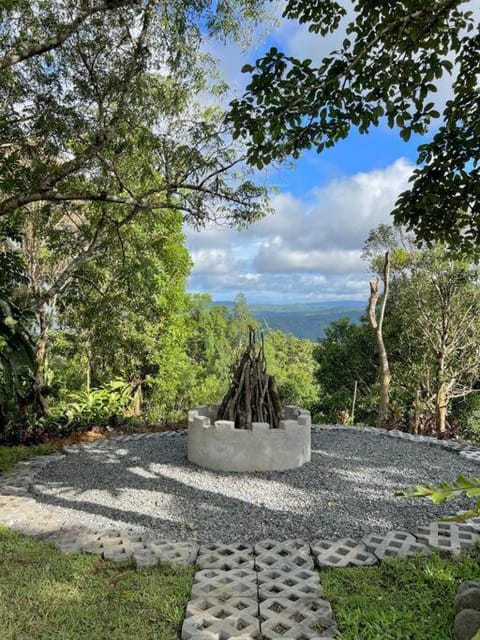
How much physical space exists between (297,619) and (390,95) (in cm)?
356

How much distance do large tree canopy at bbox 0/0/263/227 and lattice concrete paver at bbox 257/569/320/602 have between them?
4166mm

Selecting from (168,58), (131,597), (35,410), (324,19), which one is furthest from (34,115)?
(131,597)

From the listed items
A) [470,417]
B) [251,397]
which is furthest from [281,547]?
[470,417]

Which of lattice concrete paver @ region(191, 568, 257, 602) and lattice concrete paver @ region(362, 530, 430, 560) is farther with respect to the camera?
lattice concrete paver @ region(362, 530, 430, 560)

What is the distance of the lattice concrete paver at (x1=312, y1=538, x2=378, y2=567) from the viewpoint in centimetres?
281

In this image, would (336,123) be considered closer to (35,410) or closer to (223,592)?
(223,592)

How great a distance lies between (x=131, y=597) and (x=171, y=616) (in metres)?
0.28

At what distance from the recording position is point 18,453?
5.52 meters

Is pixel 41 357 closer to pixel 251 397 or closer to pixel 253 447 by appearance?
pixel 251 397

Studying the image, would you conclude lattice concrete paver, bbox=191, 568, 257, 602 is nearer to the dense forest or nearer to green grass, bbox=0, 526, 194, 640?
green grass, bbox=0, 526, 194, 640

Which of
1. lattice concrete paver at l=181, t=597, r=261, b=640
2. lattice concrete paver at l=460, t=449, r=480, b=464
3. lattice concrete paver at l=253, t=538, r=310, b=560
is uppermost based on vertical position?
lattice concrete paver at l=181, t=597, r=261, b=640

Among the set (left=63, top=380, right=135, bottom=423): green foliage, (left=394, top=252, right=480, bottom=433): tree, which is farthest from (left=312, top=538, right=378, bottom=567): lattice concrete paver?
(left=394, top=252, right=480, bottom=433): tree

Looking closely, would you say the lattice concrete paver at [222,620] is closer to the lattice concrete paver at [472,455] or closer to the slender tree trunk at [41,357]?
the lattice concrete paver at [472,455]

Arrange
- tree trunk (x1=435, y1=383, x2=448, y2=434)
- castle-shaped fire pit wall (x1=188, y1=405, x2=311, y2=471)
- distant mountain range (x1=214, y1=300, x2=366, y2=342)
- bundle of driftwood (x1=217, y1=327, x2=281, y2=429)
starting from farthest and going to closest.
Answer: distant mountain range (x1=214, y1=300, x2=366, y2=342) → tree trunk (x1=435, y1=383, x2=448, y2=434) → bundle of driftwood (x1=217, y1=327, x2=281, y2=429) → castle-shaped fire pit wall (x1=188, y1=405, x2=311, y2=471)
